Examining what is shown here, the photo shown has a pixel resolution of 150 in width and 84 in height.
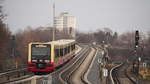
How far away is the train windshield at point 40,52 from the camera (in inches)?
982

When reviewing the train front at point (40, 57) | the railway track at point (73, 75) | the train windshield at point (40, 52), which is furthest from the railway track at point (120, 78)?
the train windshield at point (40, 52)

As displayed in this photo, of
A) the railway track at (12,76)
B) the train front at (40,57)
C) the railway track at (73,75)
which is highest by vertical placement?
the train front at (40,57)

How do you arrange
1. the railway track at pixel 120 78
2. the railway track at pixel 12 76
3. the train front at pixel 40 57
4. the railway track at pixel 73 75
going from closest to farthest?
the railway track at pixel 12 76
the railway track at pixel 73 75
the train front at pixel 40 57
the railway track at pixel 120 78

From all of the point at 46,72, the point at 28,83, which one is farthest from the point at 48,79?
the point at 46,72

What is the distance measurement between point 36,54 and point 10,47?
98.5ft

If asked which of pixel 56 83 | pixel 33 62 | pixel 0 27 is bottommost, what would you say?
pixel 56 83

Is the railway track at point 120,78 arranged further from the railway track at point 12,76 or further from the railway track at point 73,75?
Answer: the railway track at point 12,76

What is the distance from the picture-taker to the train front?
24.9m

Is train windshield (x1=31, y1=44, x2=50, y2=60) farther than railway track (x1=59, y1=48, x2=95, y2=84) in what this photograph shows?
Yes

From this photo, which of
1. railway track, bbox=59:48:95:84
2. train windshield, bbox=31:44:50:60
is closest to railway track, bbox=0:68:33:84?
train windshield, bbox=31:44:50:60

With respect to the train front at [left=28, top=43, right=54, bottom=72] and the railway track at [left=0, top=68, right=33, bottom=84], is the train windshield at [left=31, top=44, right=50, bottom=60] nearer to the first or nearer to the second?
the train front at [left=28, top=43, right=54, bottom=72]

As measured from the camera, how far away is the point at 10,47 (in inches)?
2089

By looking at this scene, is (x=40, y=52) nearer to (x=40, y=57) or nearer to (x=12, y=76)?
(x=40, y=57)

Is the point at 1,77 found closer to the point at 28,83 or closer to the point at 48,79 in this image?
the point at 28,83
